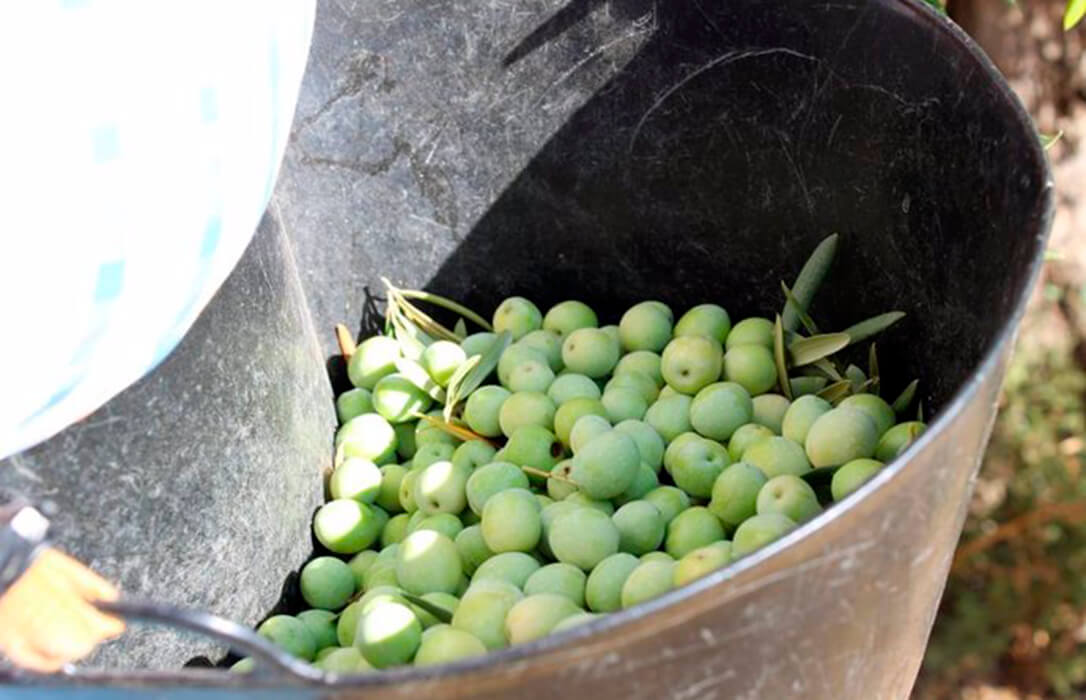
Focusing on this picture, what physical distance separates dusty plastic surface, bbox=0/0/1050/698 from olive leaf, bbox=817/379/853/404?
2.0 inches

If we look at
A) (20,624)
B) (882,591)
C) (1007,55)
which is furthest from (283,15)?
(1007,55)

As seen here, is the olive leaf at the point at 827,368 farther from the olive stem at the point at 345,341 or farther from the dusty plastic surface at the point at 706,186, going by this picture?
the olive stem at the point at 345,341

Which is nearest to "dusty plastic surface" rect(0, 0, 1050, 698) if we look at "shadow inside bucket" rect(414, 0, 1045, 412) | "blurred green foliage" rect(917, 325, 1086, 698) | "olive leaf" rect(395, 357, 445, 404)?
"shadow inside bucket" rect(414, 0, 1045, 412)

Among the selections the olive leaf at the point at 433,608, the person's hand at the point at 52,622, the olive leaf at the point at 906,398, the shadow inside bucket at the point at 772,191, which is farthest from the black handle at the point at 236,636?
the olive leaf at the point at 906,398

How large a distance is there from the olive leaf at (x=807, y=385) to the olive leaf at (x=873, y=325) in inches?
2.1

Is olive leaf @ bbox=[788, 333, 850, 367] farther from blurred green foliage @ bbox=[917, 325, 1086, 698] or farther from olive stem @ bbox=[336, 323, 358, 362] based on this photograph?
blurred green foliage @ bbox=[917, 325, 1086, 698]

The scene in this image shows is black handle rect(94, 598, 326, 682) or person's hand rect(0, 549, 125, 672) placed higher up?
black handle rect(94, 598, 326, 682)

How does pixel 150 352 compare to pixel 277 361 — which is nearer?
pixel 150 352

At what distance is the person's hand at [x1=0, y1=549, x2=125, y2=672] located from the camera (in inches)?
32.0

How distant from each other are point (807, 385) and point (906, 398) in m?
0.13

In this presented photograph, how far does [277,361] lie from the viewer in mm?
1363

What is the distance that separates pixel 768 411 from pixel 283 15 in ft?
2.16

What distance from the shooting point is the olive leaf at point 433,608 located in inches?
46.4

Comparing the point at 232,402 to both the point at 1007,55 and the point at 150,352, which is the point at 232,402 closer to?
the point at 150,352
